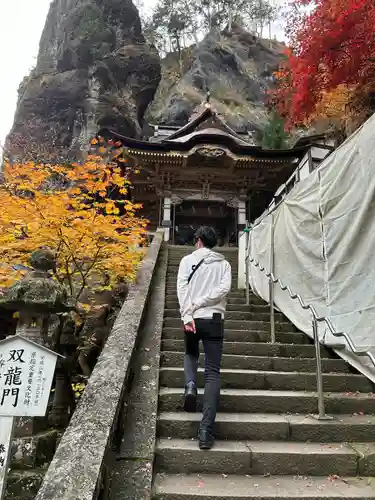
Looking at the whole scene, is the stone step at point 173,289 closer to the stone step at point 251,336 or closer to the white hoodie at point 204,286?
the stone step at point 251,336

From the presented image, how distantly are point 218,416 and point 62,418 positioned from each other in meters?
2.66

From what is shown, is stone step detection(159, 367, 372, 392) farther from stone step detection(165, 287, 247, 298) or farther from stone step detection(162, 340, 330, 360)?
stone step detection(165, 287, 247, 298)

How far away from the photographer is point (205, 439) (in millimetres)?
2777

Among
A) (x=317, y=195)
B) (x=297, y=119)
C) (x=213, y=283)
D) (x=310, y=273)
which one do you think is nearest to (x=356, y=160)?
(x=317, y=195)

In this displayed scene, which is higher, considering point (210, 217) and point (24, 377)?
point (210, 217)

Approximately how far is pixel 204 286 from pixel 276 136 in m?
19.9

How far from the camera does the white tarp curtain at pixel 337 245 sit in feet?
12.3

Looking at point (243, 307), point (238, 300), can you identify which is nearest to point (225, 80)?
point (238, 300)

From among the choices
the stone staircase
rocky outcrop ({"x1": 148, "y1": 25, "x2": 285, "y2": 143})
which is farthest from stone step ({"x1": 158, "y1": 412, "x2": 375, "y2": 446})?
rocky outcrop ({"x1": 148, "y1": 25, "x2": 285, "y2": 143})

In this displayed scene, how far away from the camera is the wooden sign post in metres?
2.48

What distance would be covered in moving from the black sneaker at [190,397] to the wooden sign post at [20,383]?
45.0 inches

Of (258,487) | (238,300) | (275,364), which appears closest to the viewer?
(258,487)

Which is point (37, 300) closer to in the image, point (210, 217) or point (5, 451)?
point (5, 451)

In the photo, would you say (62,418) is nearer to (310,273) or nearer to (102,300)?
(102,300)
